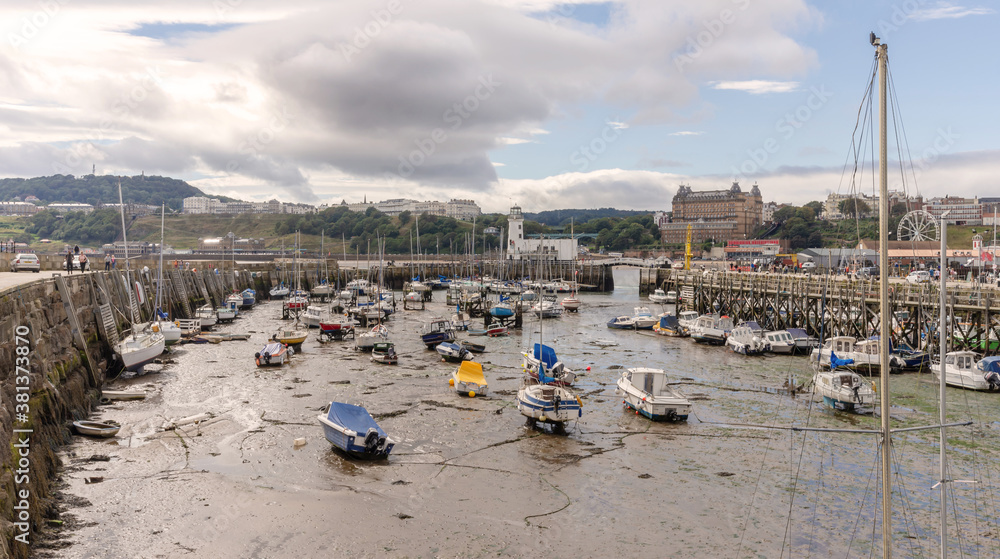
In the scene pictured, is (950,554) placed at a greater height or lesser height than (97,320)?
lesser

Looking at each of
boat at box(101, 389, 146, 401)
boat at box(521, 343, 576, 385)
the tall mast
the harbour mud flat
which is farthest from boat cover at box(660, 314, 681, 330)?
the tall mast

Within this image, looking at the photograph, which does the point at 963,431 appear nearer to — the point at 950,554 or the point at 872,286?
the point at 950,554

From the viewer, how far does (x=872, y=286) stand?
41.6 m

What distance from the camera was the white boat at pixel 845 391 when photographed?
2619 centimetres

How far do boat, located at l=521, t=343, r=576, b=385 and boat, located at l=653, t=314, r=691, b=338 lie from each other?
894 inches

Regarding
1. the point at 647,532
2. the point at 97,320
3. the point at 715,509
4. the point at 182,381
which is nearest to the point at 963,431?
the point at 715,509

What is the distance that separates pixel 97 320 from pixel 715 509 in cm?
3216

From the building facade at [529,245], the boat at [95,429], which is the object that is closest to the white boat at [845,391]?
the boat at [95,429]

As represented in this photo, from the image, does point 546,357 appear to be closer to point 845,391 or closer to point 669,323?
point 845,391

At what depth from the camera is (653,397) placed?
26.2 meters

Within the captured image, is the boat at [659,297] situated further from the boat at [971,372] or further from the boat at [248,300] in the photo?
the boat at [971,372]

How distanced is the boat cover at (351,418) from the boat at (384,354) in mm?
16487

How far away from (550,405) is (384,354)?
19554 mm

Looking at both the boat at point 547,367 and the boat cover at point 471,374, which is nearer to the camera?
the boat at point 547,367
